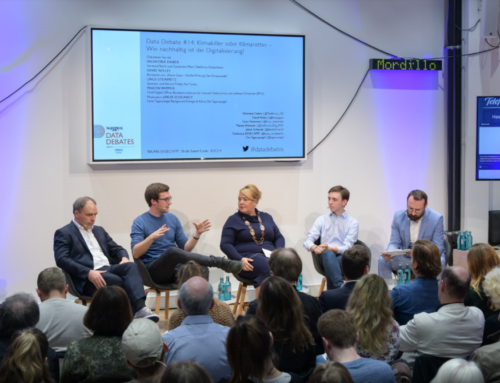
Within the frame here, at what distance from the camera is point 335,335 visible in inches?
80.8

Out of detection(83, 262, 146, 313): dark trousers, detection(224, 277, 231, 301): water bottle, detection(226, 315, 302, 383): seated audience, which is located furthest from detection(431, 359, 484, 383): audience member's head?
detection(224, 277, 231, 301): water bottle

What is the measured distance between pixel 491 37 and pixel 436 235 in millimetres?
2238

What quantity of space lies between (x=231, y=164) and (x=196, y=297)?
9.89ft

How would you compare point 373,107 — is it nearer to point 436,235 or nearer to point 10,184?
point 436,235

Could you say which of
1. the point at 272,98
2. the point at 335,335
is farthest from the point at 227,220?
the point at 335,335

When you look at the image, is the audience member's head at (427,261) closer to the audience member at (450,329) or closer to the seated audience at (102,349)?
the audience member at (450,329)

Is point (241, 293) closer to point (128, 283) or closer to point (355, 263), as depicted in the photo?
point (128, 283)

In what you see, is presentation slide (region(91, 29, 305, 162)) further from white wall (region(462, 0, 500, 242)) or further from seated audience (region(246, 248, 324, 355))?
seated audience (region(246, 248, 324, 355))

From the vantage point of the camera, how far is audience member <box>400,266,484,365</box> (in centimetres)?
258

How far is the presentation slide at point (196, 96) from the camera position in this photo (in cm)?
497

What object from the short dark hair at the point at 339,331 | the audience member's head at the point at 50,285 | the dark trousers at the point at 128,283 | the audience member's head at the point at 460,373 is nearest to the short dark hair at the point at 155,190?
the dark trousers at the point at 128,283

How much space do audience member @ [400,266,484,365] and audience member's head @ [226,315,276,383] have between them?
102 cm

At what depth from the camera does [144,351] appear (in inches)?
75.6

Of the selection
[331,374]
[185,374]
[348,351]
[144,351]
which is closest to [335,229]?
[348,351]
